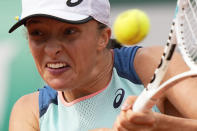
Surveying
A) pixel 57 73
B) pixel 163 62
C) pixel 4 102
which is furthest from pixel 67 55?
pixel 4 102

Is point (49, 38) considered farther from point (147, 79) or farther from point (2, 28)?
point (2, 28)

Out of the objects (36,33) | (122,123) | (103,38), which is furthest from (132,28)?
(122,123)

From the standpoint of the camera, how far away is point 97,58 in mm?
1516

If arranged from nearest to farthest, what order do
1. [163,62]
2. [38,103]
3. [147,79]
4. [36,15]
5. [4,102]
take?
[163,62], [36,15], [147,79], [38,103], [4,102]

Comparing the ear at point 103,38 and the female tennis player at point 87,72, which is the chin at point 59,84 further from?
the ear at point 103,38

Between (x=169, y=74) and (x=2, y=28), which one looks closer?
(x=169, y=74)

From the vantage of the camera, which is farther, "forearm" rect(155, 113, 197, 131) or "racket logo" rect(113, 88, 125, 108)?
"racket logo" rect(113, 88, 125, 108)

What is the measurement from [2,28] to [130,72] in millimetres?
1146

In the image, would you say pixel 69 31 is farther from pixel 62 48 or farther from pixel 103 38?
pixel 103 38

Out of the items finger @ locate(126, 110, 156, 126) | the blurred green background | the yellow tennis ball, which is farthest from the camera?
the blurred green background

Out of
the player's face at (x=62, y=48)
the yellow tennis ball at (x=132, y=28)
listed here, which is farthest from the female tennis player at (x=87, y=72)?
the yellow tennis ball at (x=132, y=28)

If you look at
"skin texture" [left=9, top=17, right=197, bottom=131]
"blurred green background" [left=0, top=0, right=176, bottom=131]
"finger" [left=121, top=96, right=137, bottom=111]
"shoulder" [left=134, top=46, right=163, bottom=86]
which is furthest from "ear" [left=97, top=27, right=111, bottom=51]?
"blurred green background" [left=0, top=0, right=176, bottom=131]

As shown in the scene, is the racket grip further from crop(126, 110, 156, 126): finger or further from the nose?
the nose

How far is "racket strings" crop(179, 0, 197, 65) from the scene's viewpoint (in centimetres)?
110
